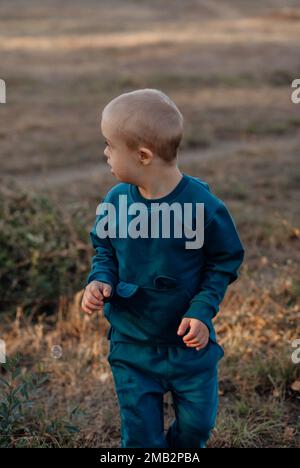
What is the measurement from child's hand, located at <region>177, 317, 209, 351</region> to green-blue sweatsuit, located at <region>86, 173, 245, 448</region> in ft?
0.08

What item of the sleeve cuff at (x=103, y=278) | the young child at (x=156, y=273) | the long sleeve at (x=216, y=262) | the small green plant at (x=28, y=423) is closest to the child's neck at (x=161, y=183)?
the young child at (x=156, y=273)

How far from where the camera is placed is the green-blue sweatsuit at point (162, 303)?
2.18 m

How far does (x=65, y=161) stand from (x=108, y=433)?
17.0 ft

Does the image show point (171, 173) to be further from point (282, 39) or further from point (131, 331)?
point (282, 39)

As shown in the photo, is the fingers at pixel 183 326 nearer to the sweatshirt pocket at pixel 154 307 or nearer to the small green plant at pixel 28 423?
the sweatshirt pocket at pixel 154 307

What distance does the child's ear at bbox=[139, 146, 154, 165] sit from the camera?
208 centimetres

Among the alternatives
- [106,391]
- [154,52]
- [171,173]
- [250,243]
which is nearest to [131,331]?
[171,173]

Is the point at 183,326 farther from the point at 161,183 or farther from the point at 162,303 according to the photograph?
the point at 161,183

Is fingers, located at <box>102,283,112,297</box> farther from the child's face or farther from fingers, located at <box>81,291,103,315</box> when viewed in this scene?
the child's face

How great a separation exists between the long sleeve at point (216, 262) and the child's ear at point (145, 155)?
0.25 metres

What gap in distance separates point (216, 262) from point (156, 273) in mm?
177

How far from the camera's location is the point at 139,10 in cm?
2262

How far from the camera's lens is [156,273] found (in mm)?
2188

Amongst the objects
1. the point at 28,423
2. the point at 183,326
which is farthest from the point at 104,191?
the point at 183,326
